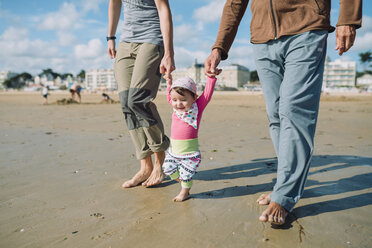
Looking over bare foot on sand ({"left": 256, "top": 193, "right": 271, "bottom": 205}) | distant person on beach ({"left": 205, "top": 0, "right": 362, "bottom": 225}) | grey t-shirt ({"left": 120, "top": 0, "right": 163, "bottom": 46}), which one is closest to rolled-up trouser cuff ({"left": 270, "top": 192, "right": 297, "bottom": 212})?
distant person on beach ({"left": 205, "top": 0, "right": 362, "bottom": 225})

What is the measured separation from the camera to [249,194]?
2.33 meters

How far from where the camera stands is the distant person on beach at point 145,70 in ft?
8.16

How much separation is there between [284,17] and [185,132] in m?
1.12

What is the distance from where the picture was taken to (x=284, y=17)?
1.97 meters

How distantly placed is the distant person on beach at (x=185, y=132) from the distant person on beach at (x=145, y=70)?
0.25 m

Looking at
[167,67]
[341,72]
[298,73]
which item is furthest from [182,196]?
[341,72]

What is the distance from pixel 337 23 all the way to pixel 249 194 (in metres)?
1.43

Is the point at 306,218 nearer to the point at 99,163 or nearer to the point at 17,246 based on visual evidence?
the point at 17,246

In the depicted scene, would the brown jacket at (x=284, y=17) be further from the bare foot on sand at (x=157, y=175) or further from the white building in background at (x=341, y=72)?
the white building in background at (x=341, y=72)

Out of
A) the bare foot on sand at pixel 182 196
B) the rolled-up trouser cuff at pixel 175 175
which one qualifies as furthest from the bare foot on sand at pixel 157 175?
the bare foot on sand at pixel 182 196

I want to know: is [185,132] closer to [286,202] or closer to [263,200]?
[263,200]

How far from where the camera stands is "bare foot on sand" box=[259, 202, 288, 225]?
1.72 meters

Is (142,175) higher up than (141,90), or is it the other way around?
(141,90)

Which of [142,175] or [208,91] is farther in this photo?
[142,175]
